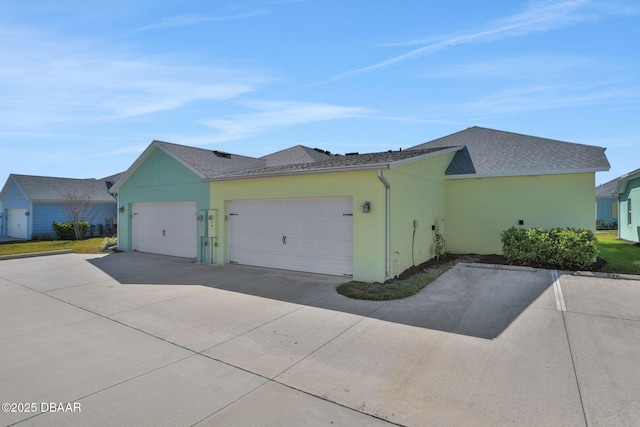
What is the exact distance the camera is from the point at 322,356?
4.08 meters

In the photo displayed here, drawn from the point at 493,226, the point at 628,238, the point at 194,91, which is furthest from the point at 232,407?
the point at 628,238

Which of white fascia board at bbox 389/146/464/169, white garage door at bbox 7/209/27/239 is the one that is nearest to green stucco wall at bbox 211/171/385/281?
white fascia board at bbox 389/146/464/169

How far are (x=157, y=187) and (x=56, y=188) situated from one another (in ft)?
49.9

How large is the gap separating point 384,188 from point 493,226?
20.3 feet

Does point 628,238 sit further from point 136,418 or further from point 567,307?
point 136,418

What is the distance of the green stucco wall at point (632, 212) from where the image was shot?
1495 cm

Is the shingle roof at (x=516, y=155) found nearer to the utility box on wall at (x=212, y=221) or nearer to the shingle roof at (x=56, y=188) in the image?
the utility box on wall at (x=212, y=221)

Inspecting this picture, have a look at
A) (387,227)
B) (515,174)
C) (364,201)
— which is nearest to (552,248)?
(515,174)

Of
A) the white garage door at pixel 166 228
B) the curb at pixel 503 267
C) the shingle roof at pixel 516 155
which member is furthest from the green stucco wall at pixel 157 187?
the shingle roof at pixel 516 155

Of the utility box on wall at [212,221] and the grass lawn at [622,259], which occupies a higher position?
the utility box on wall at [212,221]

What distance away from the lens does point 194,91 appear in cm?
1031

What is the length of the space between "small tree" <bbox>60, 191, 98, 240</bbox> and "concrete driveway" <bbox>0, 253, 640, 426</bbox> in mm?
15658

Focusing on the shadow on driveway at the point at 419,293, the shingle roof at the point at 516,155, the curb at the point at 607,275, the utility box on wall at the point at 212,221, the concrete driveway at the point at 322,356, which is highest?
the shingle roof at the point at 516,155

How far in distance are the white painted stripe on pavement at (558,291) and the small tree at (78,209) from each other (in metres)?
24.8
